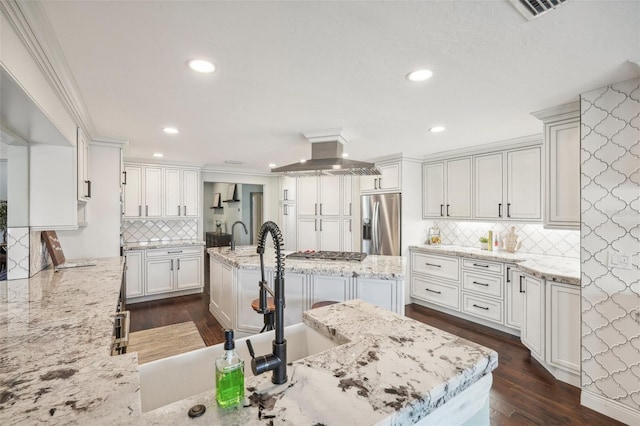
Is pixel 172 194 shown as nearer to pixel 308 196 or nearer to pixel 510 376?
pixel 308 196

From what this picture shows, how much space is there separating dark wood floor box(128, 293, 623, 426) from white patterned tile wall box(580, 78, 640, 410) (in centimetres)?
23

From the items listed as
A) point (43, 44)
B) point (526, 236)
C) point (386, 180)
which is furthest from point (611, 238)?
point (43, 44)

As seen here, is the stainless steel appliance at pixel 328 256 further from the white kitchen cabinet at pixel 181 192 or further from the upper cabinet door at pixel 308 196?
the white kitchen cabinet at pixel 181 192

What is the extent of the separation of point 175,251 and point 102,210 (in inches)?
58.3

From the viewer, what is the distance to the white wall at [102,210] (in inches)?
130

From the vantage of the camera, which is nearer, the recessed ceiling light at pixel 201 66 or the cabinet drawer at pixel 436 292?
the recessed ceiling light at pixel 201 66

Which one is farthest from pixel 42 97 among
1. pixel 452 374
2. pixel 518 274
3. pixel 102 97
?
Answer: pixel 518 274

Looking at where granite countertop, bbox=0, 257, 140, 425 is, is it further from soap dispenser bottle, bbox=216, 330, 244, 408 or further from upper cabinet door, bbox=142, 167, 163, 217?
upper cabinet door, bbox=142, 167, 163, 217

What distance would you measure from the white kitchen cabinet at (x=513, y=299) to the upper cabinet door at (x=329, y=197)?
281cm

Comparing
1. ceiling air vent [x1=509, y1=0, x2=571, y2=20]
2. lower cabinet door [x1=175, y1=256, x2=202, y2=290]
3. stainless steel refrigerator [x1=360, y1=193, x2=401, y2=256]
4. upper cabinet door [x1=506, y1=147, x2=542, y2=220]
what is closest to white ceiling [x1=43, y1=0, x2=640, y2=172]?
ceiling air vent [x1=509, y1=0, x2=571, y2=20]

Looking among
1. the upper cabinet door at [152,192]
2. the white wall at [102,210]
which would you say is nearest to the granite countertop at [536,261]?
the white wall at [102,210]

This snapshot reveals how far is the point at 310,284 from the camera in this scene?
2.80 metres

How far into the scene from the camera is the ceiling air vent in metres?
1.19

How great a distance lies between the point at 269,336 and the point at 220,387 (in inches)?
20.6
